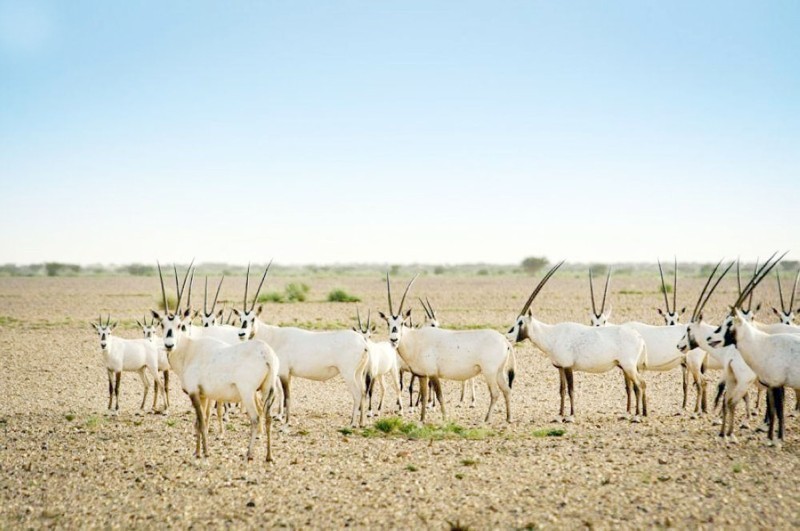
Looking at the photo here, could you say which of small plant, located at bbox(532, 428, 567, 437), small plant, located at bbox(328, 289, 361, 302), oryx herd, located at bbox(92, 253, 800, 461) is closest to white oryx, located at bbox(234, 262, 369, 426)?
oryx herd, located at bbox(92, 253, 800, 461)

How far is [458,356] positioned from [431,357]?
0.59 metres

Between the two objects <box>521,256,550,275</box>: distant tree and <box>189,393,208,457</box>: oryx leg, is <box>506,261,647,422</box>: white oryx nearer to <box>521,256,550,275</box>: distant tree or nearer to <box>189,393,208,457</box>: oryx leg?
<box>189,393,208,457</box>: oryx leg

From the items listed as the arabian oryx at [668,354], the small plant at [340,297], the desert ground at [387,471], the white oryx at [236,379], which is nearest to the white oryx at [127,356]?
the desert ground at [387,471]

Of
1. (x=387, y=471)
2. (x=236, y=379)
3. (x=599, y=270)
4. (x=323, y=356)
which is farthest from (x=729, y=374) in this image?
(x=599, y=270)

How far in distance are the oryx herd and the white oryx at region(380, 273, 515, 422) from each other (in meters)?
0.02

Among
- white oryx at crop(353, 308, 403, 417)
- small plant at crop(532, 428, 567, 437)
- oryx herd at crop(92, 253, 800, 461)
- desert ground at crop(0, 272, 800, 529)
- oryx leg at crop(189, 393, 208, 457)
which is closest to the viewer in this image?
desert ground at crop(0, 272, 800, 529)

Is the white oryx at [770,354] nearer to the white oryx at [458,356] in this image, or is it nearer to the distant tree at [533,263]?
the white oryx at [458,356]

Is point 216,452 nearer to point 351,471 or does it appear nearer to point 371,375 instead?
point 351,471

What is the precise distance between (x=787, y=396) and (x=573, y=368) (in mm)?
5888

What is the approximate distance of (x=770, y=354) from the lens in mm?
11031

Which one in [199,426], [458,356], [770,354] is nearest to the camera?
[199,426]

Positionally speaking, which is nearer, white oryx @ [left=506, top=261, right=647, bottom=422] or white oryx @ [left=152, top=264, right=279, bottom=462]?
white oryx @ [left=152, top=264, right=279, bottom=462]

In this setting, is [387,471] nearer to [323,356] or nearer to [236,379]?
[236,379]

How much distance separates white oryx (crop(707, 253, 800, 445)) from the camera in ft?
35.4
